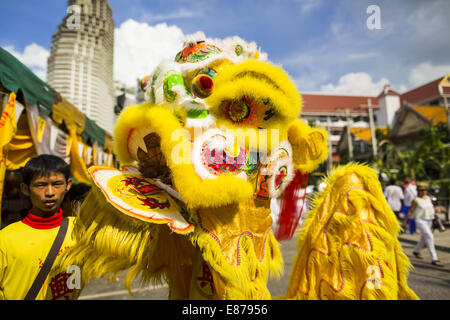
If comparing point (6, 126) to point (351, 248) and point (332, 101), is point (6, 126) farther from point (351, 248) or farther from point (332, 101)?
point (332, 101)

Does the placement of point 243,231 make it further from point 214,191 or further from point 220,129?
point 220,129

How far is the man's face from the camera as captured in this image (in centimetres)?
126

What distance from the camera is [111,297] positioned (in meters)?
3.35

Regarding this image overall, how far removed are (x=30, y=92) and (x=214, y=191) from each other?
260cm

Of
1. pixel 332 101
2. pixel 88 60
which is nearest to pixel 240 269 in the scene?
pixel 88 60

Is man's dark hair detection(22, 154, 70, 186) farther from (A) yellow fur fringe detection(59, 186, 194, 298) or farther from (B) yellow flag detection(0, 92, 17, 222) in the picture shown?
(B) yellow flag detection(0, 92, 17, 222)

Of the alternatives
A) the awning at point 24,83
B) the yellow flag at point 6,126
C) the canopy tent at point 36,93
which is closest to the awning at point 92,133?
the canopy tent at point 36,93

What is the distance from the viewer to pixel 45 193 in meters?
1.27

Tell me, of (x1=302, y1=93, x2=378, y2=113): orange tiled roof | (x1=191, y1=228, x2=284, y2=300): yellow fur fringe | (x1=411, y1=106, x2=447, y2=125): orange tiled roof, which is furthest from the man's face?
(x1=302, y1=93, x2=378, y2=113): orange tiled roof

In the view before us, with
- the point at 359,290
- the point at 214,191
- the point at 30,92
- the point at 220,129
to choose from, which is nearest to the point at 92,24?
the point at 30,92

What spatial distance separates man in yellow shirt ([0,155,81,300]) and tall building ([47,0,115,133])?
293 cm
